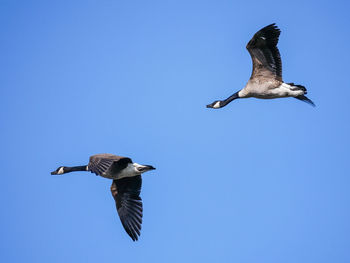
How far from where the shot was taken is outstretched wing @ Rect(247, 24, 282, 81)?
1479 centimetres

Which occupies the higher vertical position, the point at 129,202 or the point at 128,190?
the point at 128,190

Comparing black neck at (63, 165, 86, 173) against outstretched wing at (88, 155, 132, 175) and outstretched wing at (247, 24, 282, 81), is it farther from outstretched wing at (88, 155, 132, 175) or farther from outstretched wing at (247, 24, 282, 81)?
outstretched wing at (247, 24, 282, 81)

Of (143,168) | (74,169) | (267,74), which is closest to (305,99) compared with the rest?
(267,74)

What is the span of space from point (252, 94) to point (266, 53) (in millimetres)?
1276

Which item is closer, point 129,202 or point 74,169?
point 129,202

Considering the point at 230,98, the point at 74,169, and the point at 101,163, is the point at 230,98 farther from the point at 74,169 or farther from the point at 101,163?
the point at 101,163

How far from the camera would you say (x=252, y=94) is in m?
16.0

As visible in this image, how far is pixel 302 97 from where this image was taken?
16094 mm

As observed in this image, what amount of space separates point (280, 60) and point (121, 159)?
198 inches

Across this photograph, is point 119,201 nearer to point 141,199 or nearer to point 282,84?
point 141,199

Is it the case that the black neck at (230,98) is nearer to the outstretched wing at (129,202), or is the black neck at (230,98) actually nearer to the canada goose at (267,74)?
Result: the canada goose at (267,74)

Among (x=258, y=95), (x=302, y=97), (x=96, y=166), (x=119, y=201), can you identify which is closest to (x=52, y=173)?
(x=119, y=201)

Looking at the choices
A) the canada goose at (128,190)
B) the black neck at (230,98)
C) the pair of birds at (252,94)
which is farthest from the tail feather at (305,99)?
the canada goose at (128,190)

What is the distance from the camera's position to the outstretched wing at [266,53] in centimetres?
1479
